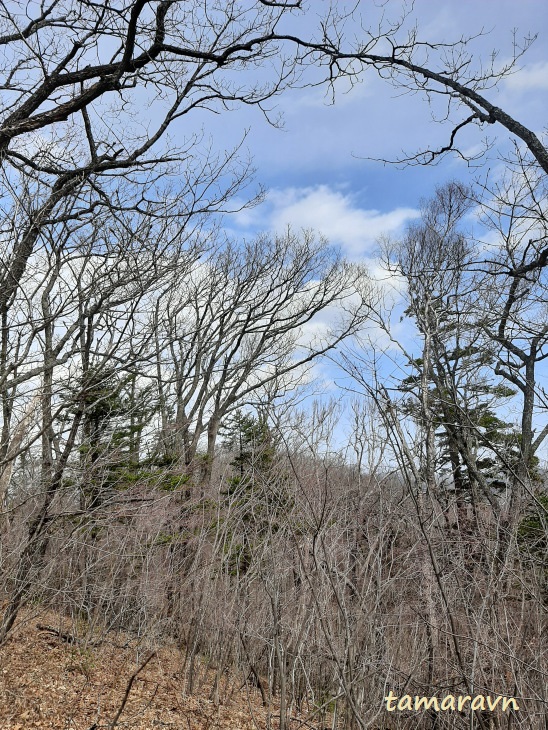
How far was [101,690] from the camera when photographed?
6.41 m

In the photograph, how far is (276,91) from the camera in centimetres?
562

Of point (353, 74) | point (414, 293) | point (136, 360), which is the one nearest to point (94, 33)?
point (353, 74)

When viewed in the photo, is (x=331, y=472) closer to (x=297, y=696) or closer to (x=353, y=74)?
(x=297, y=696)

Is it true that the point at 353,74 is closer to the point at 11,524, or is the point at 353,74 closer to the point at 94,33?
the point at 94,33

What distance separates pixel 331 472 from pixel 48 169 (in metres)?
4.00

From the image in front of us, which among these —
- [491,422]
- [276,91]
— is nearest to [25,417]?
[276,91]

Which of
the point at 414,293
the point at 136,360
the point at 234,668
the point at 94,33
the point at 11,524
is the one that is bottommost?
the point at 234,668

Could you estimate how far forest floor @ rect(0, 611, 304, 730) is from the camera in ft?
19.7

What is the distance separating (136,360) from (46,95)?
2.48 metres

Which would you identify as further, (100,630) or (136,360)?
(100,630)

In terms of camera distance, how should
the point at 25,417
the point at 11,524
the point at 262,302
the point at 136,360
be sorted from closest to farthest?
1. the point at 25,417
2. the point at 136,360
3. the point at 11,524
4. the point at 262,302

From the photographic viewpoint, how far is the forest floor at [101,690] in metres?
6.01

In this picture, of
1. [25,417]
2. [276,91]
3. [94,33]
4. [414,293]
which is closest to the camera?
[25,417]

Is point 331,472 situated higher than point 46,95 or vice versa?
point 46,95
